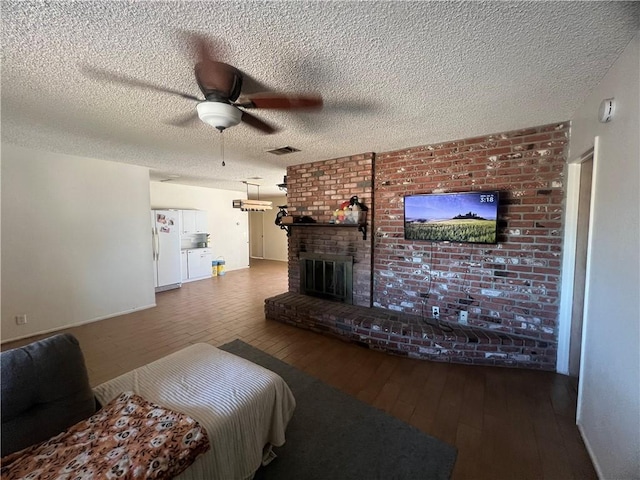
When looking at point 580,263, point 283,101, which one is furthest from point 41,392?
point 580,263

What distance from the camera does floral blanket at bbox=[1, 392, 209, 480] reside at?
904 millimetres

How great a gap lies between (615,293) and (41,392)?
9.29ft

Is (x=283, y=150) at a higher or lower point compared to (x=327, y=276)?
higher

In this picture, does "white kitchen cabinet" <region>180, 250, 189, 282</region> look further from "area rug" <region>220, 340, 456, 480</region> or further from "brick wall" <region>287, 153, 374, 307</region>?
"area rug" <region>220, 340, 456, 480</region>

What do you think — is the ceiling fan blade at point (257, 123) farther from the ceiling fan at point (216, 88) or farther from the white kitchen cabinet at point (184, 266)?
the white kitchen cabinet at point (184, 266)

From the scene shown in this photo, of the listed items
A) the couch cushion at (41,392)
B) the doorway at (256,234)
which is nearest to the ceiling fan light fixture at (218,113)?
the couch cushion at (41,392)

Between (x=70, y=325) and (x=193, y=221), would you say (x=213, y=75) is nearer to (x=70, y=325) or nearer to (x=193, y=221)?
(x=70, y=325)

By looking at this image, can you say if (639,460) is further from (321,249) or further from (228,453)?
(321,249)

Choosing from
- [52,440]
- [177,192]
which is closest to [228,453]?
[52,440]

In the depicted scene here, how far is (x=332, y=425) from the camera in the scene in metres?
1.77

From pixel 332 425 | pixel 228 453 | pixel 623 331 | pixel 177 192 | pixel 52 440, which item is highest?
pixel 177 192

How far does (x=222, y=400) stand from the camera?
4.18ft

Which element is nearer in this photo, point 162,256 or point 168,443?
Answer: point 168,443

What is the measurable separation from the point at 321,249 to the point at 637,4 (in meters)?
3.30
